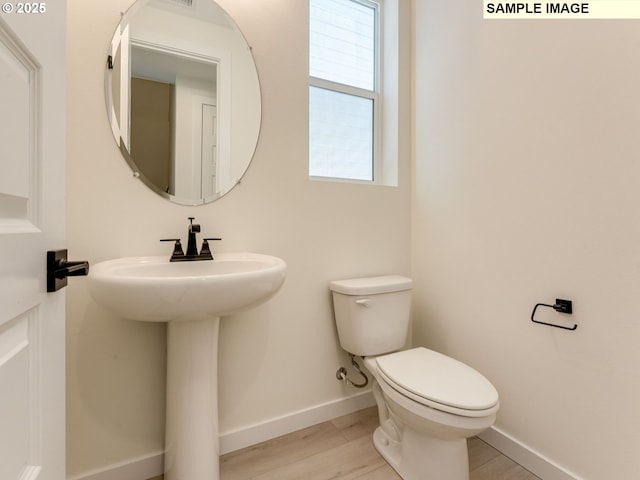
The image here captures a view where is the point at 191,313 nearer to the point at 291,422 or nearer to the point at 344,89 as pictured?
the point at 291,422

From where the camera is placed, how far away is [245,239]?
1.37 metres

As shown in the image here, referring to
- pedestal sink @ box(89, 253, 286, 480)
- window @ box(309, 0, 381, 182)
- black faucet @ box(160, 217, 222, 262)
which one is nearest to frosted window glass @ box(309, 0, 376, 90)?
window @ box(309, 0, 381, 182)

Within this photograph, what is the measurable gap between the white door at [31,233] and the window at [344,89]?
129 cm

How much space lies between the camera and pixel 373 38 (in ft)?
6.40

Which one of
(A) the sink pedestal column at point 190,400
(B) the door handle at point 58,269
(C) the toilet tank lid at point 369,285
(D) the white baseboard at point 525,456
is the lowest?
(D) the white baseboard at point 525,456

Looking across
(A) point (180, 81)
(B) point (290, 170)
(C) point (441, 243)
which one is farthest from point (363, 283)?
(A) point (180, 81)

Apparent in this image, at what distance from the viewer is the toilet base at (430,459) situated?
43.9 inches

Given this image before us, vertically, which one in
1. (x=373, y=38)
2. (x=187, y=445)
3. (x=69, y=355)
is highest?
(x=373, y=38)

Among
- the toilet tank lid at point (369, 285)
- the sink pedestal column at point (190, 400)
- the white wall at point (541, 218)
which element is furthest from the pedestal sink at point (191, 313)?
the white wall at point (541, 218)

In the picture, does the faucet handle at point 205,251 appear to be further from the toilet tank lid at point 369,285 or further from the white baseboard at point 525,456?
the white baseboard at point 525,456

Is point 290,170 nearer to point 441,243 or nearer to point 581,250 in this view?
point 441,243

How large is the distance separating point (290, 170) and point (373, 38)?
116 cm

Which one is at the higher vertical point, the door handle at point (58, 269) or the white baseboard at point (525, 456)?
the door handle at point (58, 269)

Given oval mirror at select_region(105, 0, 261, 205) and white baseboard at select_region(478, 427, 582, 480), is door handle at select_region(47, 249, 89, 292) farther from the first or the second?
white baseboard at select_region(478, 427, 582, 480)
